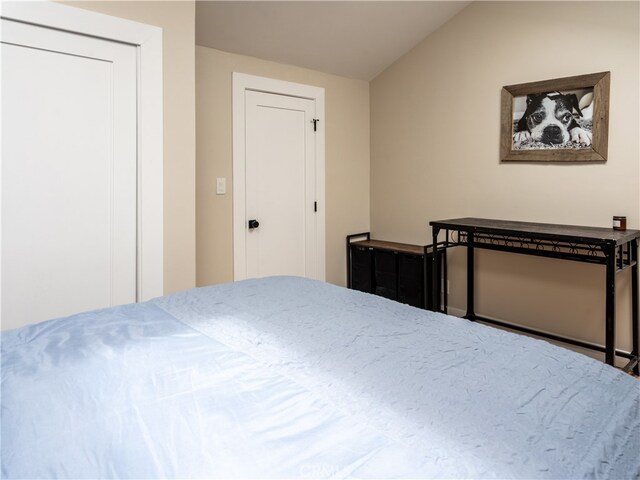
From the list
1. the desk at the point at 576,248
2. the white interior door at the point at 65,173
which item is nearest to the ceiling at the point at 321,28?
the white interior door at the point at 65,173

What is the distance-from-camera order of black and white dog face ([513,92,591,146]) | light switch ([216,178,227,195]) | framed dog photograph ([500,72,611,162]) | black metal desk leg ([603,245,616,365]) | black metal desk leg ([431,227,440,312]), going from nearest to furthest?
black metal desk leg ([603,245,616,365]) < framed dog photograph ([500,72,611,162]) < black and white dog face ([513,92,591,146]) < black metal desk leg ([431,227,440,312]) < light switch ([216,178,227,195])

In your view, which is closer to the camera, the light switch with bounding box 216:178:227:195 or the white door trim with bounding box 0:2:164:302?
the white door trim with bounding box 0:2:164:302

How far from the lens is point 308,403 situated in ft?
A: 2.97

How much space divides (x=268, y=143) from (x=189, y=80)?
1.08 meters

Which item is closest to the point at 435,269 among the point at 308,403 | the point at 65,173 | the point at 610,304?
the point at 610,304

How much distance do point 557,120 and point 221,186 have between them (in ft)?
8.01

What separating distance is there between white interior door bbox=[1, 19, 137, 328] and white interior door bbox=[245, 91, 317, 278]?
1.19m

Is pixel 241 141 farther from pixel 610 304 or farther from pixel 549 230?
pixel 610 304

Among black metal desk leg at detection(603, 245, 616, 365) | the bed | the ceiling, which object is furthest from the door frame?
black metal desk leg at detection(603, 245, 616, 365)

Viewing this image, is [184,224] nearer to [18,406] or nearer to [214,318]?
[214,318]

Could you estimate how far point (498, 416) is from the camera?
857mm

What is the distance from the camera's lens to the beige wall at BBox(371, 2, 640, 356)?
111 inches

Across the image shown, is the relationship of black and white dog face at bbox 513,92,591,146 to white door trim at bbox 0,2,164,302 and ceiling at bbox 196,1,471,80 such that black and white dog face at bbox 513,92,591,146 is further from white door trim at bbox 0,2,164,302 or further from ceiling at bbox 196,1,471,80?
white door trim at bbox 0,2,164,302

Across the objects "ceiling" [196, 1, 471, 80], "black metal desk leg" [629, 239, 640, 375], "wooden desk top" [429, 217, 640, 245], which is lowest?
"black metal desk leg" [629, 239, 640, 375]
